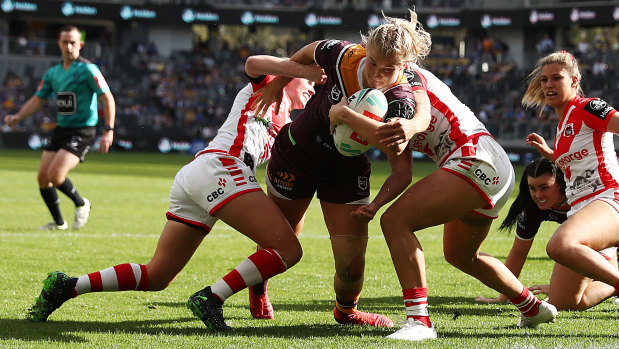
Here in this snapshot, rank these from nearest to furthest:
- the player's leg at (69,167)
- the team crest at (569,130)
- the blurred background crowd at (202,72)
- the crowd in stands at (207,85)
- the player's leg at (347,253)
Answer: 1. the player's leg at (347,253)
2. the team crest at (569,130)
3. the player's leg at (69,167)
4. the crowd in stands at (207,85)
5. the blurred background crowd at (202,72)

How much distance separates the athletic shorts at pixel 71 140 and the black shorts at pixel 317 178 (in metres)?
5.19

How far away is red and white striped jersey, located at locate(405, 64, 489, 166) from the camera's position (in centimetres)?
457

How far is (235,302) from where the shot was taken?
5789 mm

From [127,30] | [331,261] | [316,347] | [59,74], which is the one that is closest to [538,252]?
[331,261]

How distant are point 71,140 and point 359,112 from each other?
6184 mm

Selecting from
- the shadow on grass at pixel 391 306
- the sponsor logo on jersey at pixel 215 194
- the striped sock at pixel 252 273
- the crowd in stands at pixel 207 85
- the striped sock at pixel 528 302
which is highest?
the sponsor logo on jersey at pixel 215 194

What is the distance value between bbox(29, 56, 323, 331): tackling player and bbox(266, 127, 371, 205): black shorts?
0.69 feet

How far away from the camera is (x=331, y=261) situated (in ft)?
26.0

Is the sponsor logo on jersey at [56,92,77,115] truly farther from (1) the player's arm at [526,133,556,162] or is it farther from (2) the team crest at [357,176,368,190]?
(1) the player's arm at [526,133,556,162]

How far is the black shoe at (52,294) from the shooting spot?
4.69m

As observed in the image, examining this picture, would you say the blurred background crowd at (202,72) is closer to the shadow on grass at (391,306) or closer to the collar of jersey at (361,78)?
the shadow on grass at (391,306)

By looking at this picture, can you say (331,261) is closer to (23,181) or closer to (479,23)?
(23,181)

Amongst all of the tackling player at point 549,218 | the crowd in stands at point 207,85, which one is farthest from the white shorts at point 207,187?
the crowd in stands at point 207,85

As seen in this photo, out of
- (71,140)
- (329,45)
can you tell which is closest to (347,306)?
(329,45)
